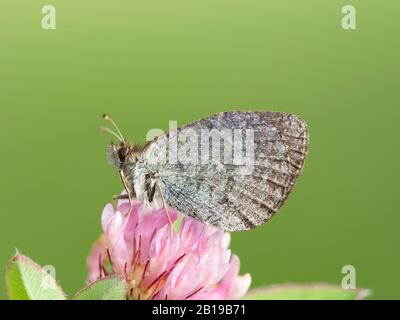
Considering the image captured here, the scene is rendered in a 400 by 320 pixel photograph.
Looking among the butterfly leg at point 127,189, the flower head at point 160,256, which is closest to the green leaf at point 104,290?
the flower head at point 160,256

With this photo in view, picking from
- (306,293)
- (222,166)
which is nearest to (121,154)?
(222,166)

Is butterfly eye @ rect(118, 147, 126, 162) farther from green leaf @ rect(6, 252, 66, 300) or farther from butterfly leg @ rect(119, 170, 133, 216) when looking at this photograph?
green leaf @ rect(6, 252, 66, 300)

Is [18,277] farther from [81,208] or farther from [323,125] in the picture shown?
[323,125]

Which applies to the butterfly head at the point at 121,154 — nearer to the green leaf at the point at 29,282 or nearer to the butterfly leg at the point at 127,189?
the butterfly leg at the point at 127,189

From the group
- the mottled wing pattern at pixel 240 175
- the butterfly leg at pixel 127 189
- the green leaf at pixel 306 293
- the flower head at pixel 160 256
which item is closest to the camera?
the green leaf at pixel 306 293

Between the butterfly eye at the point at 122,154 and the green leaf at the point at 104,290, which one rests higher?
the butterfly eye at the point at 122,154

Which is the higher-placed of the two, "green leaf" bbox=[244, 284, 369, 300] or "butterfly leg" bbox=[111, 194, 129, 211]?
"butterfly leg" bbox=[111, 194, 129, 211]

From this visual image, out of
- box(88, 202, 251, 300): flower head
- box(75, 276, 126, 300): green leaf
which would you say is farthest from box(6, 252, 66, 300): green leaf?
box(88, 202, 251, 300): flower head

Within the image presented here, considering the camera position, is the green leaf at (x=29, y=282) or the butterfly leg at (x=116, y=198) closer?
the green leaf at (x=29, y=282)
